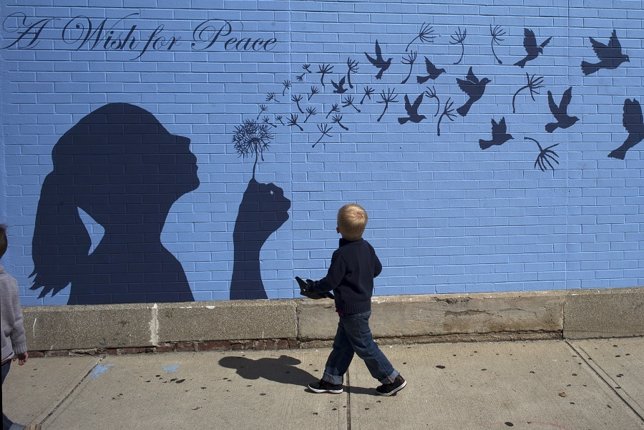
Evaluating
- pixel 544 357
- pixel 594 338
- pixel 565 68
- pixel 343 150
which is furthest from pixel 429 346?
pixel 565 68

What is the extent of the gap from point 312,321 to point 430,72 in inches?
90.6

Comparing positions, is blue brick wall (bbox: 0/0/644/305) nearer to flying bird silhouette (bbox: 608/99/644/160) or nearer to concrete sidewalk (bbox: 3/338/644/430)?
flying bird silhouette (bbox: 608/99/644/160)

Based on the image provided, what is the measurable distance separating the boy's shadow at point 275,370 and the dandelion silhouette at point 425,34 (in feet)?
9.06

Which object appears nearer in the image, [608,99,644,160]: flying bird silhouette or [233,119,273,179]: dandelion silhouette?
[233,119,273,179]: dandelion silhouette

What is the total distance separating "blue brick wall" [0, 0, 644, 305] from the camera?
5332mm

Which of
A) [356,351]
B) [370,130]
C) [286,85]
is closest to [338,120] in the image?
[370,130]

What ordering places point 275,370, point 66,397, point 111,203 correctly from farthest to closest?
1. point 111,203
2. point 275,370
3. point 66,397

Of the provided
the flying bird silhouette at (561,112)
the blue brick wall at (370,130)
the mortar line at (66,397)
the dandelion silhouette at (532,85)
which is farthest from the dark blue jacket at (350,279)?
the flying bird silhouette at (561,112)

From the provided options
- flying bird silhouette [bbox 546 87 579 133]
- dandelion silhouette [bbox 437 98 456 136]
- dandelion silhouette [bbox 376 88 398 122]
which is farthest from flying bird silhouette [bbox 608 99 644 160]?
dandelion silhouette [bbox 376 88 398 122]

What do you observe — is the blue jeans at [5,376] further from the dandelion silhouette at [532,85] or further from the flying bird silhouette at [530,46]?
the flying bird silhouette at [530,46]

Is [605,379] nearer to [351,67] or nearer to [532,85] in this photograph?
[532,85]

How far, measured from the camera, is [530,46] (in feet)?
18.2

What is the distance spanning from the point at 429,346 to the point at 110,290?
2686 millimetres

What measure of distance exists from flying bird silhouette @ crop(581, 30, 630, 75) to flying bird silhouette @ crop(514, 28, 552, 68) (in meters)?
0.42
